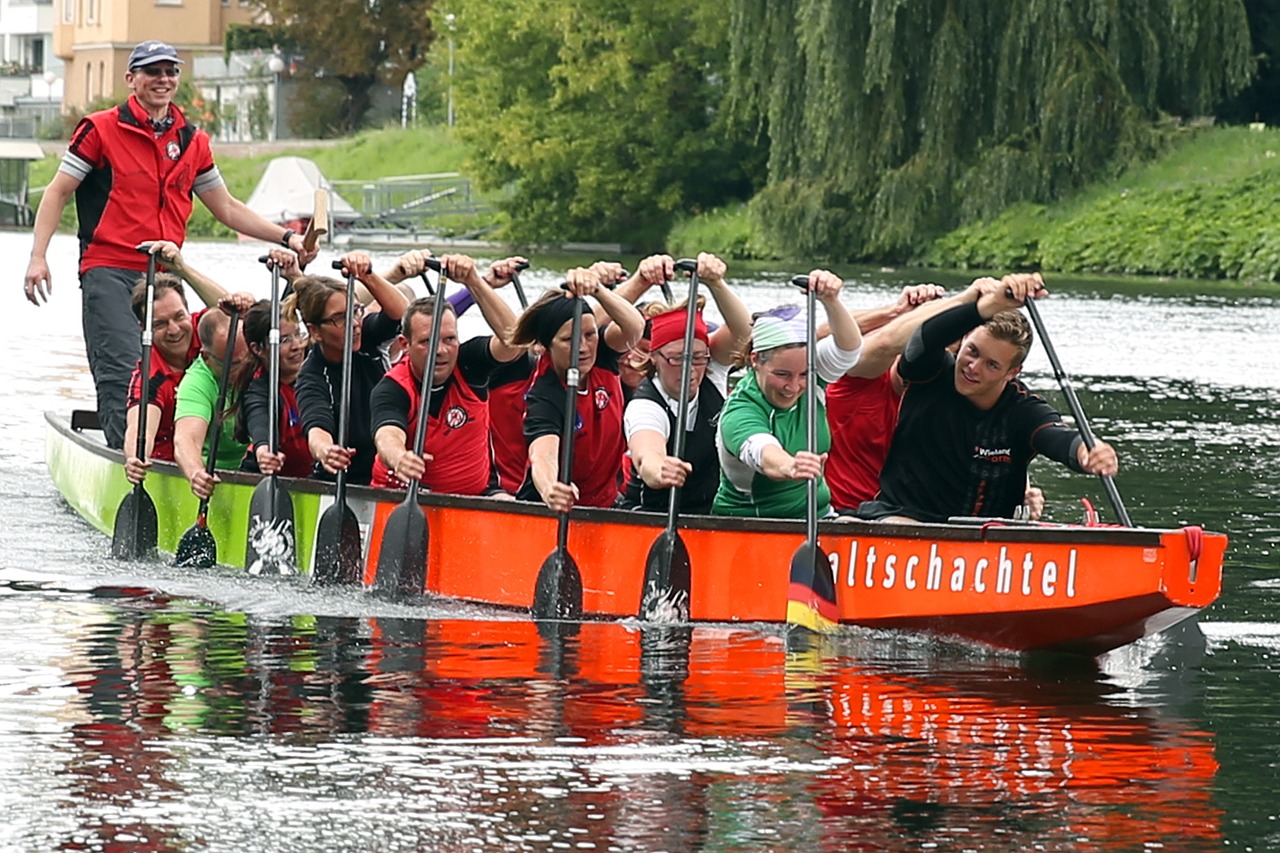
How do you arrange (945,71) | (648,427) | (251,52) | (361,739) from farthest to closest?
(251,52) < (945,71) < (648,427) < (361,739)

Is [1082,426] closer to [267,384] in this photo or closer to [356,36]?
[267,384]

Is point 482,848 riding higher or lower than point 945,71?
lower

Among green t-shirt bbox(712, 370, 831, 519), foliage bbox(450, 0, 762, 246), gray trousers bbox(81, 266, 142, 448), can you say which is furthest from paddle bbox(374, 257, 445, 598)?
foliage bbox(450, 0, 762, 246)

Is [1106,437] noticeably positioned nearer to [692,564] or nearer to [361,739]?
[692,564]

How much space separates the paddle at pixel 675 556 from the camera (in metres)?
9.30

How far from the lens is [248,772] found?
7.05 m

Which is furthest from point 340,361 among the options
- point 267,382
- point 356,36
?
point 356,36

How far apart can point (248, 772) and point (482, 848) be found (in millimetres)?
1019

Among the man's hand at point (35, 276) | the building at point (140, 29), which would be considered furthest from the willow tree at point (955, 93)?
the building at point (140, 29)

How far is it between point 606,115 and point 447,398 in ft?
133

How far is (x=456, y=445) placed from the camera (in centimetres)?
1083

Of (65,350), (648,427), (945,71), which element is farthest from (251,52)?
(648,427)

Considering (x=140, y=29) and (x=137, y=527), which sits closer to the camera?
(x=137, y=527)

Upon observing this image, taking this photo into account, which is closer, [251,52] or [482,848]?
[482,848]
